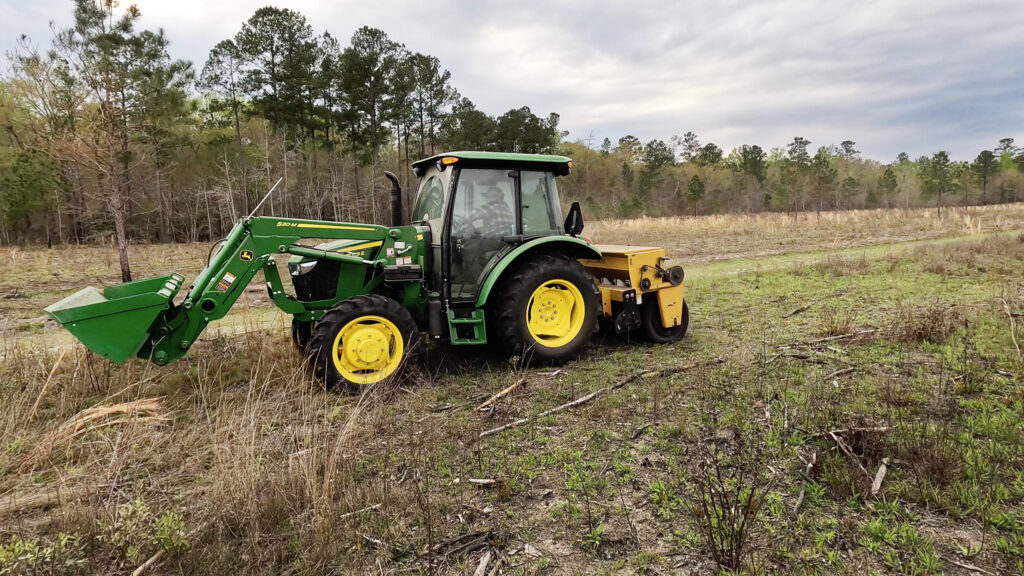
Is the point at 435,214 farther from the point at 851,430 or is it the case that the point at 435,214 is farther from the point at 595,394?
the point at 851,430

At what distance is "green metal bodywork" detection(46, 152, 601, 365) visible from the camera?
4.22 metres

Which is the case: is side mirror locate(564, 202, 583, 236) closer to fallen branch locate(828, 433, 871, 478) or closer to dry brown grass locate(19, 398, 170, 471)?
fallen branch locate(828, 433, 871, 478)

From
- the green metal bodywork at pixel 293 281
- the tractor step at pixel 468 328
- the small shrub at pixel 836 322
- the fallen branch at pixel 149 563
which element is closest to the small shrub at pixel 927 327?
the small shrub at pixel 836 322

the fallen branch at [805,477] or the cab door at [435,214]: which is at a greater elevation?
the cab door at [435,214]

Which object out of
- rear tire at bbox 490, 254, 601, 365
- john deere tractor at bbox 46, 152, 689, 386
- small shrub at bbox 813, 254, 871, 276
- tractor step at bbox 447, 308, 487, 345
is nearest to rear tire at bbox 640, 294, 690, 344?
john deere tractor at bbox 46, 152, 689, 386

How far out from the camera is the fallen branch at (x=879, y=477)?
2943mm

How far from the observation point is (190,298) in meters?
4.59

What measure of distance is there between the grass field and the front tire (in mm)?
238

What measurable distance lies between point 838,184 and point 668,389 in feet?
236

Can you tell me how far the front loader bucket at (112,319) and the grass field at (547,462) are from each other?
0.51 metres

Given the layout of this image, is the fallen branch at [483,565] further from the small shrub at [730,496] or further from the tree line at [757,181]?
the tree line at [757,181]

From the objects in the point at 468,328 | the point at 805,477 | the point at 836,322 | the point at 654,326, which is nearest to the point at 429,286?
the point at 468,328

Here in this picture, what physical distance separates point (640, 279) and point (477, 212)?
2.10m

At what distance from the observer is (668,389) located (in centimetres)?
473
